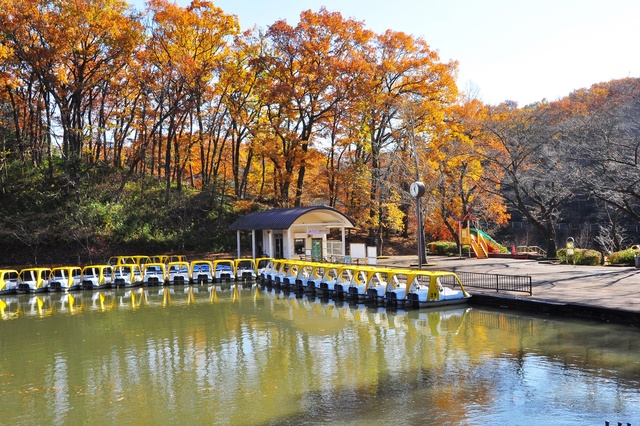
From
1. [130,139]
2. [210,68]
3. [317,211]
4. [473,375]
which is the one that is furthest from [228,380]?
[130,139]

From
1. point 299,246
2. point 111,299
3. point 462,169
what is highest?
point 462,169

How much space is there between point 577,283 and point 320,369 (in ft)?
48.0

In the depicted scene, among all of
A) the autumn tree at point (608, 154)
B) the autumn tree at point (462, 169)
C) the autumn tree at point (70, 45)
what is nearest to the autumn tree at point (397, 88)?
the autumn tree at point (462, 169)

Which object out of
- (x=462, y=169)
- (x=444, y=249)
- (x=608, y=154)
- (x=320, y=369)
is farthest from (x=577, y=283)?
(x=444, y=249)

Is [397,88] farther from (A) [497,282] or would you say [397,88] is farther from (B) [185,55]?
(A) [497,282]

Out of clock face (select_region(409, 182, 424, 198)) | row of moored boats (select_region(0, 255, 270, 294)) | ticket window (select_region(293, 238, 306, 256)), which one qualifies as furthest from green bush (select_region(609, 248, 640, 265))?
row of moored boats (select_region(0, 255, 270, 294))

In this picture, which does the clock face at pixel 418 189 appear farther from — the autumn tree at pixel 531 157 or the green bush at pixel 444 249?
the green bush at pixel 444 249

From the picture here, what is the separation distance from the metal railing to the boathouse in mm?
10703

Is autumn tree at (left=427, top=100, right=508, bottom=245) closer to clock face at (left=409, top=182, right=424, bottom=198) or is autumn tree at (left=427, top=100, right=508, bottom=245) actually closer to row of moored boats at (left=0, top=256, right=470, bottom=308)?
clock face at (left=409, top=182, right=424, bottom=198)

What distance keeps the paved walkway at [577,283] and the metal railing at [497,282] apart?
1.17ft

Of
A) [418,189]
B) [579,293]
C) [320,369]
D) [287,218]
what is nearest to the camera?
[320,369]

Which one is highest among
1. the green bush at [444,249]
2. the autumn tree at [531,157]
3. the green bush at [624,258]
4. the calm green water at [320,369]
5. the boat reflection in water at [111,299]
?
the autumn tree at [531,157]

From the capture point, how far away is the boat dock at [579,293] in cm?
1670

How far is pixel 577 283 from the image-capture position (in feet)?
74.2
